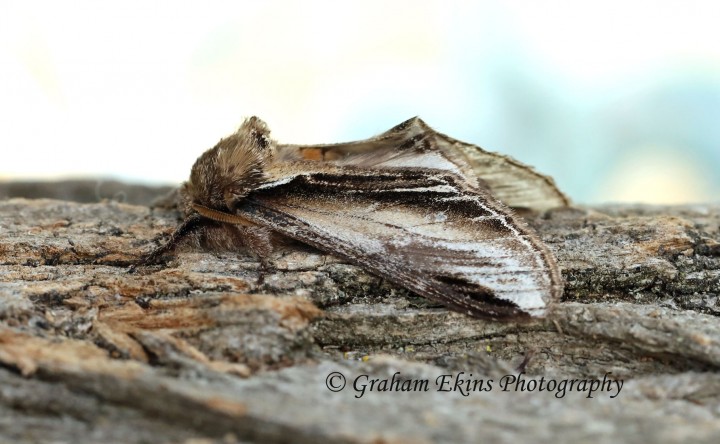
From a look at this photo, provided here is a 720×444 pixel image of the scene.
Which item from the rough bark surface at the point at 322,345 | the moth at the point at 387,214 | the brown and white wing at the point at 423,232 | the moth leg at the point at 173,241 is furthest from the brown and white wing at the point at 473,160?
the moth leg at the point at 173,241

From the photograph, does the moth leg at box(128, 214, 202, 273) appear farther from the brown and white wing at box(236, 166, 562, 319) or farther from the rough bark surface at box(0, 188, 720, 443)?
the brown and white wing at box(236, 166, 562, 319)

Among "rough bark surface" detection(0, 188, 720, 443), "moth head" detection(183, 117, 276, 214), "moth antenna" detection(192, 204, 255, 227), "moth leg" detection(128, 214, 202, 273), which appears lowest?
"rough bark surface" detection(0, 188, 720, 443)

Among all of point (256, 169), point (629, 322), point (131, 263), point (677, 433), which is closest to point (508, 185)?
point (629, 322)

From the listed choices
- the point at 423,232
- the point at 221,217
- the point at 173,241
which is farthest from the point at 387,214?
the point at 173,241

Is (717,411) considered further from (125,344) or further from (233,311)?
(125,344)

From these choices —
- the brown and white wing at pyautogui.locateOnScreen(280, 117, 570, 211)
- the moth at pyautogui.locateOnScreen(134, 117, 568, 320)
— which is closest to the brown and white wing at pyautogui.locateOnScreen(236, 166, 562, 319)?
the moth at pyautogui.locateOnScreen(134, 117, 568, 320)
